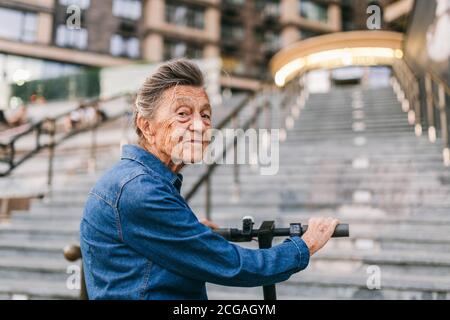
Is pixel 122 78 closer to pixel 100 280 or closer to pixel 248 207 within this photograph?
pixel 248 207

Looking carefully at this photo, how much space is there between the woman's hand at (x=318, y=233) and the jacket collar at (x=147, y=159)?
478 mm

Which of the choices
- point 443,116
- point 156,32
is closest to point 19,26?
point 156,32

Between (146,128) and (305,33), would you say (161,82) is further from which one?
(305,33)

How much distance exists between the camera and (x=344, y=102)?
955cm

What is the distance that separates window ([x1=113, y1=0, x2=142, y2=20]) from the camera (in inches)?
1029

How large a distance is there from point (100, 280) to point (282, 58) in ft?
55.0

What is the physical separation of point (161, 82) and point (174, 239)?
1.68 ft

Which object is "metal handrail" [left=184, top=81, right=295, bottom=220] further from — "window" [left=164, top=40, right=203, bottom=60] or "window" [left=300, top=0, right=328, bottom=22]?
"window" [left=300, top=0, right=328, bottom=22]

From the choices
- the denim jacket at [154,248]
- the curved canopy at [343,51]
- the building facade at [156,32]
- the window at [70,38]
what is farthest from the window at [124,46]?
the denim jacket at [154,248]

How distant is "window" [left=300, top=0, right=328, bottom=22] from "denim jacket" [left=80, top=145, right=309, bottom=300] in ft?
106

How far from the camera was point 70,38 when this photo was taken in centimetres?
2339

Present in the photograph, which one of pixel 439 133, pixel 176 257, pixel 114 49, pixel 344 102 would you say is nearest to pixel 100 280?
pixel 176 257

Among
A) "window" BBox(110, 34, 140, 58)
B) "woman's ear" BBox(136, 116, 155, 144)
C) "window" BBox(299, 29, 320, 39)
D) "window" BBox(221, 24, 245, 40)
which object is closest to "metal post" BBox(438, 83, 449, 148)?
"woman's ear" BBox(136, 116, 155, 144)
